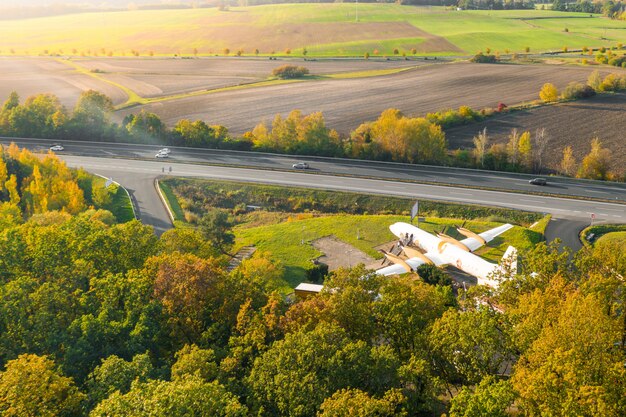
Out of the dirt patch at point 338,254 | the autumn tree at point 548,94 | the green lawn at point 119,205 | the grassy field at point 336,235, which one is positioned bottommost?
the dirt patch at point 338,254

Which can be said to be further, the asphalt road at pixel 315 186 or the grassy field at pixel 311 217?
the asphalt road at pixel 315 186

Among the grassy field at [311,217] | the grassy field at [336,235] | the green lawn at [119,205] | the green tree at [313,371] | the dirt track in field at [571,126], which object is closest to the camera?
the green tree at [313,371]

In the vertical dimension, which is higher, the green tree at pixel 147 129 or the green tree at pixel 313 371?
the green tree at pixel 147 129

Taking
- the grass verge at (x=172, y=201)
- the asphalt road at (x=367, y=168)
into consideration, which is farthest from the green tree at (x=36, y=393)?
the asphalt road at (x=367, y=168)

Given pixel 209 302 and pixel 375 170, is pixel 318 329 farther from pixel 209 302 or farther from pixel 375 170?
pixel 375 170

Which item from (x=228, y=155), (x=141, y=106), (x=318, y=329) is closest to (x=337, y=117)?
(x=228, y=155)

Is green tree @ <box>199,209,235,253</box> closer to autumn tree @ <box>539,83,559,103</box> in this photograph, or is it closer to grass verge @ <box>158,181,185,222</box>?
grass verge @ <box>158,181,185,222</box>

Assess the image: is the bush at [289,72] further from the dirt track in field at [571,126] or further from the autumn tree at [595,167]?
the autumn tree at [595,167]

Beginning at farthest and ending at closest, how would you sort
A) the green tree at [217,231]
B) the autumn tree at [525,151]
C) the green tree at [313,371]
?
1. the autumn tree at [525,151]
2. the green tree at [217,231]
3. the green tree at [313,371]
